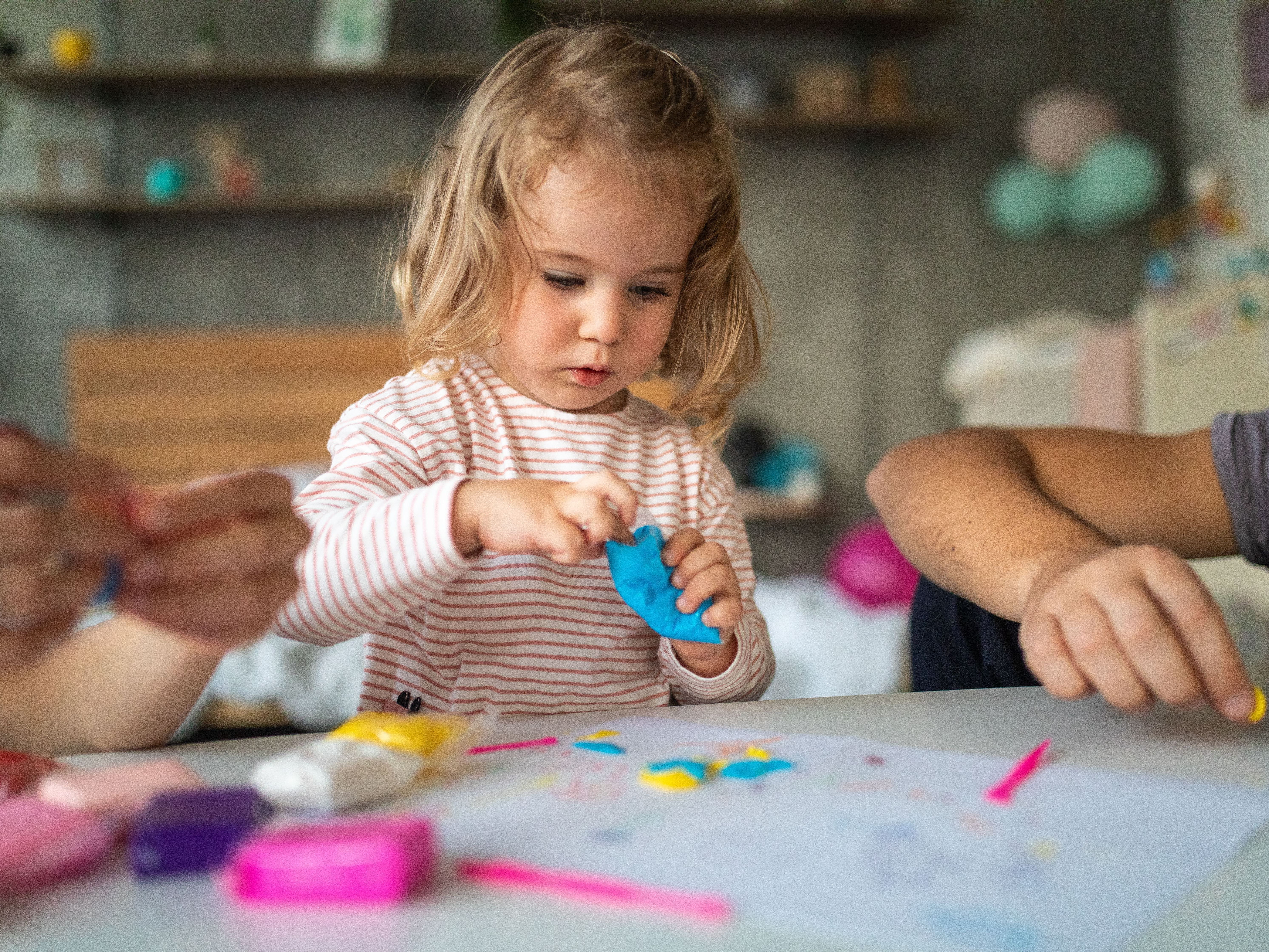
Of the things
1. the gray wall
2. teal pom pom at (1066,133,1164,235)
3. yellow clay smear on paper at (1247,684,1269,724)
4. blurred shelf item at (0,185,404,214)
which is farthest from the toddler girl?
teal pom pom at (1066,133,1164,235)

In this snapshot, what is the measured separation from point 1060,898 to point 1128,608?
24 cm

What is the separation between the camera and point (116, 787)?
0.50 meters

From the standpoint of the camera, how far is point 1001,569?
813 mm

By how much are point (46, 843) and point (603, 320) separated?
22.4 inches

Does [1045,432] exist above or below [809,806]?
above

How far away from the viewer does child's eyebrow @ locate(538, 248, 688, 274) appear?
89 centimetres

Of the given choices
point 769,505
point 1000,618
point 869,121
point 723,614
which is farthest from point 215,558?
point 869,121

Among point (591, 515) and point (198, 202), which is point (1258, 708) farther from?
point (198, 202)

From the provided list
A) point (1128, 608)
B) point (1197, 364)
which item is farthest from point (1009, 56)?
point (1128, 608)

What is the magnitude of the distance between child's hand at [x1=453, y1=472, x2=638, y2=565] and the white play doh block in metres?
0.16

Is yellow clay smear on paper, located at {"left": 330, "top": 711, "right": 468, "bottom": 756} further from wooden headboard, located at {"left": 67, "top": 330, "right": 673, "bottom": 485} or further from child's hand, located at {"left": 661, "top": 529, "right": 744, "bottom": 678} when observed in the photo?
wooden headboard, located at {"left": 67, "top": 330, "right": 673, "bottom": 485}

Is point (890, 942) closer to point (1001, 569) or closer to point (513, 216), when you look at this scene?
point (1001, 569)

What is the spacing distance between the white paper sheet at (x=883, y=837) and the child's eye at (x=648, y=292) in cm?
→ 44

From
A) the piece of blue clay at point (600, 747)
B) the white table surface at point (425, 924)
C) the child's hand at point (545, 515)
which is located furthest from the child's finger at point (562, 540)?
the white table surface at point (425, 924)
